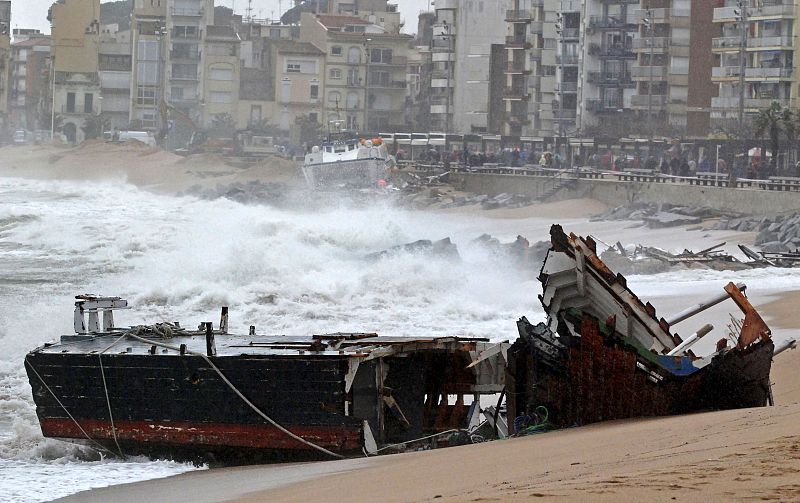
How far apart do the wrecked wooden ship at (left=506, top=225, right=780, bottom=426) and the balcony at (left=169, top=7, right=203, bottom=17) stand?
110975 millimetres

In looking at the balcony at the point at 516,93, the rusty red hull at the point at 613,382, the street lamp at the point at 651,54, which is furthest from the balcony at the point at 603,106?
the rusty red hull at the point at 613,382

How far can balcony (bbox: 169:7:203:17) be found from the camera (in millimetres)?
120750

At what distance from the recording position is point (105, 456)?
1364cm

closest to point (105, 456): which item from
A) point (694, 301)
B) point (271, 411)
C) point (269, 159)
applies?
point (271, 411)

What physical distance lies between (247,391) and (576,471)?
4.23 meters

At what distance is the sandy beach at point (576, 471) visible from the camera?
7.87m

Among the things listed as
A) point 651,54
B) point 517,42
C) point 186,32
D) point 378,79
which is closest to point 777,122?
point 651,54

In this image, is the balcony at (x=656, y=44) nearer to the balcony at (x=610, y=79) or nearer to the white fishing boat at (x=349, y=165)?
the balcony at (x=610, y=79)

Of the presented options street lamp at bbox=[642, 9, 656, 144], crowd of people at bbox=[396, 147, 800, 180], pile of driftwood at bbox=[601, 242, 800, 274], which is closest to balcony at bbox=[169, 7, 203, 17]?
crowd of people at bbox=[396, 147, 800, 180]

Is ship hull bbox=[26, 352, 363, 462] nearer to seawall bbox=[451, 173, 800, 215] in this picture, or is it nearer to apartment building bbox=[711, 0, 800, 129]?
seawall bbox=[451, 173, 800, 215]

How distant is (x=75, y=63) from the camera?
135m

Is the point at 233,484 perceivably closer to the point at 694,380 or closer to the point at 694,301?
the point at 694,380

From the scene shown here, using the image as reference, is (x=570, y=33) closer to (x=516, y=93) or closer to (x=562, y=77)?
(x=562, y=77)

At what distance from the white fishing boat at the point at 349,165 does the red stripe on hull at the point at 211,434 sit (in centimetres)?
5223
